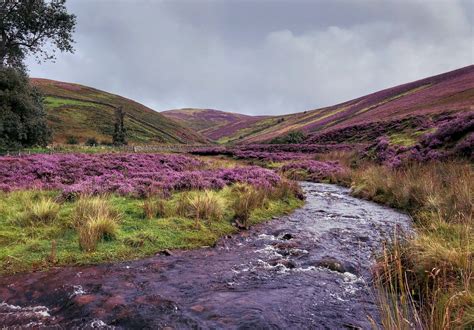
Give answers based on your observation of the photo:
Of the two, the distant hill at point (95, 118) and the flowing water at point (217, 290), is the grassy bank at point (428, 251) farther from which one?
the distant hill at point (95, 118)

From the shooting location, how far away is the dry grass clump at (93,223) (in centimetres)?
874

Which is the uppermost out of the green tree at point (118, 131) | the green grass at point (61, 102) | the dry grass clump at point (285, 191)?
the green grass at point (61, 102)

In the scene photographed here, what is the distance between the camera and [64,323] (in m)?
5.61

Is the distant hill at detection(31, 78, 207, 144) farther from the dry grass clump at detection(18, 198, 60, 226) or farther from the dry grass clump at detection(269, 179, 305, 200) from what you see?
the dry grass clump at detection(18, 198, 60, 226)

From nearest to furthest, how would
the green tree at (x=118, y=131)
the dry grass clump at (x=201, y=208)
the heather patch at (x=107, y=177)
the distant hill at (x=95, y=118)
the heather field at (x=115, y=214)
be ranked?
the heather field at (x=115, y=214), the dry grass clump at (x=201, y=208), the heather patch at (x=107, y=177), the green tree at (x=118, y=131), the distant hill at (x=95, y=118)

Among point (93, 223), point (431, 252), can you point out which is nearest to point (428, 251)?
point (431, 252)

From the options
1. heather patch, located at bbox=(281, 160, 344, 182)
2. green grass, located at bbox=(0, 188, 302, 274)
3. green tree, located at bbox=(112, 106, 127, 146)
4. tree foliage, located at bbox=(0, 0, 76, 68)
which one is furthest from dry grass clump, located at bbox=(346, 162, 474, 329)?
green tree, located at bbox=(112, 106, 127, 146)

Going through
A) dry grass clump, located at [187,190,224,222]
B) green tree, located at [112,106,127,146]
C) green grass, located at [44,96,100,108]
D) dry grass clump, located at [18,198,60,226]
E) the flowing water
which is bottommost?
the flowing water

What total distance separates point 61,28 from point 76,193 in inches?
983

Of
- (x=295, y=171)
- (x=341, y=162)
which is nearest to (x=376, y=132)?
(x=341, y=162)

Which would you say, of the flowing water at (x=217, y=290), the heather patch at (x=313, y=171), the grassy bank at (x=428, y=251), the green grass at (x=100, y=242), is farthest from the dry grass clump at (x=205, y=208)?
the heather patch at (x=313, y=171)

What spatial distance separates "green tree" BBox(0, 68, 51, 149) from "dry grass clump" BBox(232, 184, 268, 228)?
26443mm

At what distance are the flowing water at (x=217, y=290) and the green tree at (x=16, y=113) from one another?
2989cm

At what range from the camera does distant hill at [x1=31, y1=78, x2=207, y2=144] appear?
82.3 m
